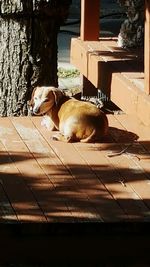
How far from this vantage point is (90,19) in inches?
324

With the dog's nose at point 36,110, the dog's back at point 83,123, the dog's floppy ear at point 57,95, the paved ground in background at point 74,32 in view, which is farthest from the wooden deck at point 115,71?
the paved ground in background at point 74,32

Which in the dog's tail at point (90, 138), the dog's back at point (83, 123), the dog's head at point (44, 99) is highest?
the dog's head at point (44, 99)

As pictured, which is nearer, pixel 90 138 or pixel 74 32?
pixel 90 138

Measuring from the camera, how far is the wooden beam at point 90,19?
811 centimetres

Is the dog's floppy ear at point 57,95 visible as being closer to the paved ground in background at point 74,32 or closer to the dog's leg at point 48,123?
the dog's leg at point 48,123

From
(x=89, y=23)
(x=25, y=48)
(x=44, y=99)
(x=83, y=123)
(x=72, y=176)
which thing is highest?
(x=89, y=23)

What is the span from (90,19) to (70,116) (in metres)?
2.50

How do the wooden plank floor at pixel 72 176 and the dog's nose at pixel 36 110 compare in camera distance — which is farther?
the dog's nose at pixel 36 110

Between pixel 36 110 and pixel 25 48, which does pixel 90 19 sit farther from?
pixel 36 110

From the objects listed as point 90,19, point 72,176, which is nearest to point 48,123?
point 72,176

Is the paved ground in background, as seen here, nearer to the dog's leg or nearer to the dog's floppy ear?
the dog's leg

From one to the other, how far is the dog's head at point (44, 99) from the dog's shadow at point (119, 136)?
427 millimetres

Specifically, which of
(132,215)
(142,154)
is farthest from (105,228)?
(142,154)

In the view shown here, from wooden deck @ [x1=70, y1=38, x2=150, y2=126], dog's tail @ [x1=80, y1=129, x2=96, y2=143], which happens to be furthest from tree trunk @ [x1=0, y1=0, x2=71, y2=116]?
dog's tail @ [x1=80, y1=129, x2=96, y2=143]
